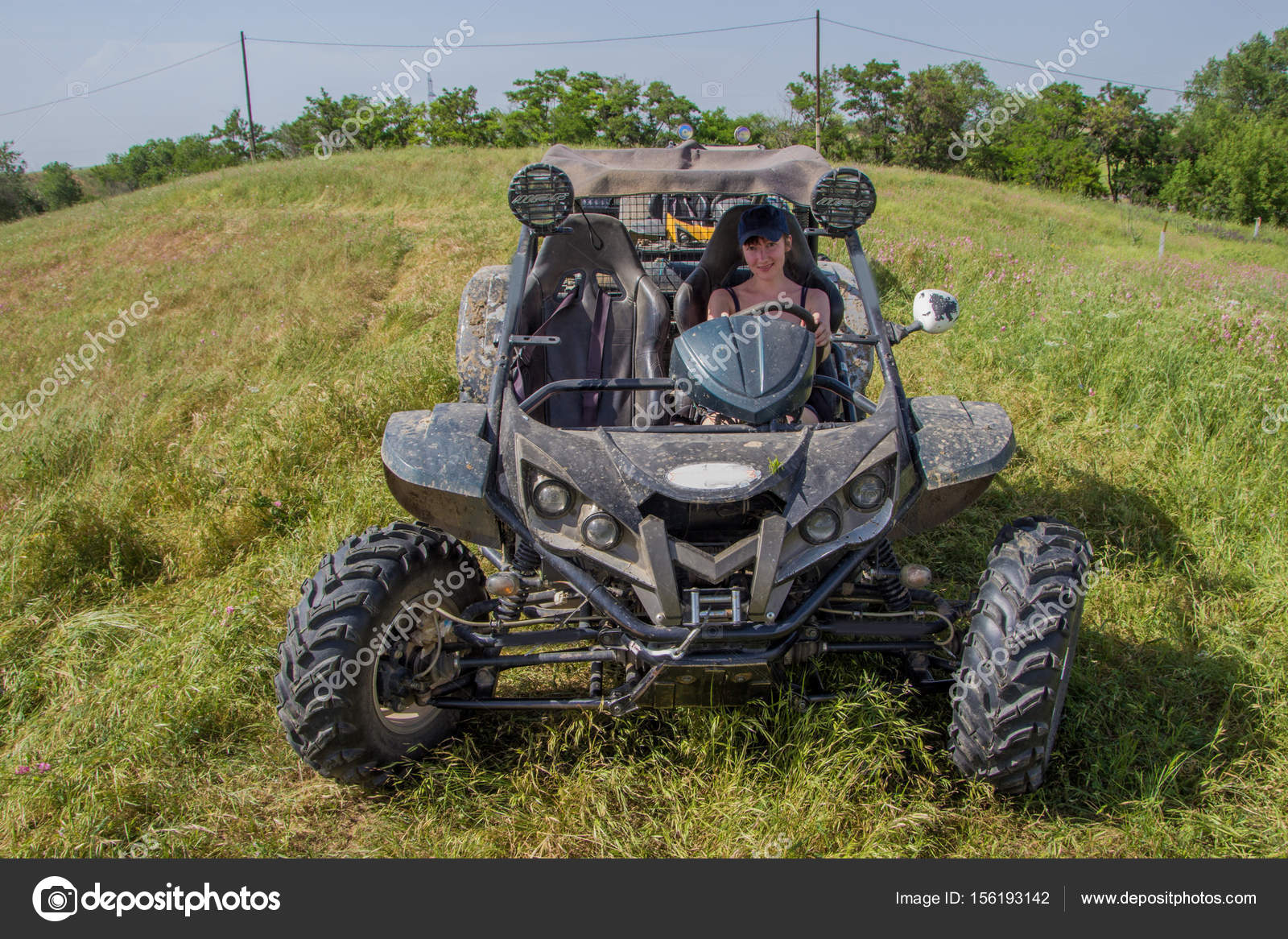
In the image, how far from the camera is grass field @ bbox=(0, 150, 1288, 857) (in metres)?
2.95

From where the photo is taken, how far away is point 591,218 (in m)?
4.41

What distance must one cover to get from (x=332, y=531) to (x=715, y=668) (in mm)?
2866

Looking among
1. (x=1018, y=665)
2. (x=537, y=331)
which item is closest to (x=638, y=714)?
(x=1018, y=665)

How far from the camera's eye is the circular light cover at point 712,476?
2.66 metres

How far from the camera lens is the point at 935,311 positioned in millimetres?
3389

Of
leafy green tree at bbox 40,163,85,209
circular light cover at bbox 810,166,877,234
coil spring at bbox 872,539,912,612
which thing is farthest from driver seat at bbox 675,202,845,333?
leafy green tree at bbox 40,163,85,209

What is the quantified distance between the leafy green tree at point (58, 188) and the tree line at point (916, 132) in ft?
13.1

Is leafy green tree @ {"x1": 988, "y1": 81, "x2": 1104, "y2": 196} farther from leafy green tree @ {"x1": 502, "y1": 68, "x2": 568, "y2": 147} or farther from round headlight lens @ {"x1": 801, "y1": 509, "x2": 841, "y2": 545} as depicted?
round headlight lens @ {"x1": 801, "y1": 509, "x2": 841, "y2": 545}

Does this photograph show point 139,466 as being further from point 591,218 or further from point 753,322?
point 753,322

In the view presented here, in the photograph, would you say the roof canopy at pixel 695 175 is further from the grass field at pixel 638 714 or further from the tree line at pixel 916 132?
the tree line at pixel 916 132

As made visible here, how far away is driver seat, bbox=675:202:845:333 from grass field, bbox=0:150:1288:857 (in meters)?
1.60

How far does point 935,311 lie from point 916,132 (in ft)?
135

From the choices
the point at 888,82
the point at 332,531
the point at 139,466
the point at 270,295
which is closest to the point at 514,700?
the point at 332,531
